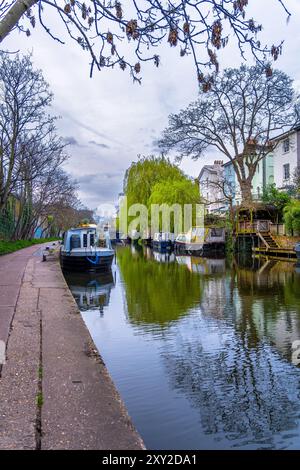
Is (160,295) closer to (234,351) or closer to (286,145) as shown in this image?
(234,351)

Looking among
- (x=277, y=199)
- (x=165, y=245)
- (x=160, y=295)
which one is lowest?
(x=160, y=295)

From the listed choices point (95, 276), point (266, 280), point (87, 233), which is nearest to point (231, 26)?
point (266, 280)

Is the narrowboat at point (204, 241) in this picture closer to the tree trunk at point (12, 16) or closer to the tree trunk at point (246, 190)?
the tree trunk at point (246, 190)

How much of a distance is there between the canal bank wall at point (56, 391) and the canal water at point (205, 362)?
0.59 metres

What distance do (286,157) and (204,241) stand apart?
33.3ft

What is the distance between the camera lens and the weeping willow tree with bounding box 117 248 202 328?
10.3 metres

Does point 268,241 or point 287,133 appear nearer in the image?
point 268,241

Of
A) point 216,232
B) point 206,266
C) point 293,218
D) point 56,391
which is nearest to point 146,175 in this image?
point 216,232

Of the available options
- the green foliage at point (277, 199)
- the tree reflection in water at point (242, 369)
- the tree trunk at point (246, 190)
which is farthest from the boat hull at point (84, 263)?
the green foliage at point (277, 199)

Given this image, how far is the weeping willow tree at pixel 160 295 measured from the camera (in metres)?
10.3

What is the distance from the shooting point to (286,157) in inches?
1490

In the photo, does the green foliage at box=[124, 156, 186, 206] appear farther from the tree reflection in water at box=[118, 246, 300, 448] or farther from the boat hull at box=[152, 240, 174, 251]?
the tree reflection in water at box=[118, 246, 300, 448]

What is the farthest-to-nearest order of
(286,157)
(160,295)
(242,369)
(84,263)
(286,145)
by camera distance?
(286,157) → (286,145) → (84,263) → (160,295) → (242,369)
